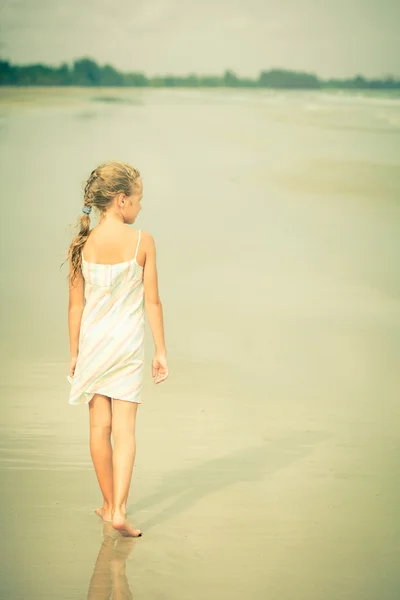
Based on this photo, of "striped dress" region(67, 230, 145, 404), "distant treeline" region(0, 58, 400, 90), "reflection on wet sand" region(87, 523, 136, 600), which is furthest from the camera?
"distant treeline" region(0, 58, 400, 90)

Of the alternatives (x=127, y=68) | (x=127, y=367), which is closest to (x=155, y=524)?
(x=127, y=367)

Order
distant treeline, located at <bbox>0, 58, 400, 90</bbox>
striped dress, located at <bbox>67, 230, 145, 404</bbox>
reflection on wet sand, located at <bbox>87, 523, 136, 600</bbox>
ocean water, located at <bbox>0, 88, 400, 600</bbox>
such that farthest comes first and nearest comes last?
distant treeline, located at <bbox>0, 58, 400, 90</bbox>
striped dress, located at <bbox>67, 230, 145, 404</bbox>
ocean water, located at <bbox>0, 88, 400, 600</bbox>
reflection on wet sand, located at <bbox>87, 523, 136, 600</bbox>

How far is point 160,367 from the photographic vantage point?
3.19 meters

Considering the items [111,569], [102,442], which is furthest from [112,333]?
[111,569]

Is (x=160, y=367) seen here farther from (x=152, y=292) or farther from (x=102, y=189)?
(x=102, y=189)

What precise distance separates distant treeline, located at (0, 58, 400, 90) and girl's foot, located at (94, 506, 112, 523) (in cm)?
802

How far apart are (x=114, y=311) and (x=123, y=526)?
23.1 inches

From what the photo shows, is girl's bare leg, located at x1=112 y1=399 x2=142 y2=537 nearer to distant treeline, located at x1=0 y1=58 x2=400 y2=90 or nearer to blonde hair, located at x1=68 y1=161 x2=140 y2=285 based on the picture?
blonde hair, located at x1=68 y1=161 x2=140 y2=285

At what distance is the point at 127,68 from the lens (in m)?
11.0

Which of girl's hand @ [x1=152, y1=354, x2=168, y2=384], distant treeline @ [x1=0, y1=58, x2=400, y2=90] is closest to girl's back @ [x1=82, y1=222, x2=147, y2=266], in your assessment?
girl's hand @ [x1=152, y1=354, x2=168, y2=384]

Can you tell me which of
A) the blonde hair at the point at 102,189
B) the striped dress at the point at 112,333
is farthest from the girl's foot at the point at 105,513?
the blonde hair at the point at 102,189

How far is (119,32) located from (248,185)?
2.21 metres

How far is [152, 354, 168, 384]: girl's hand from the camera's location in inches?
125

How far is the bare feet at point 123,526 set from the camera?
305 centimetres
